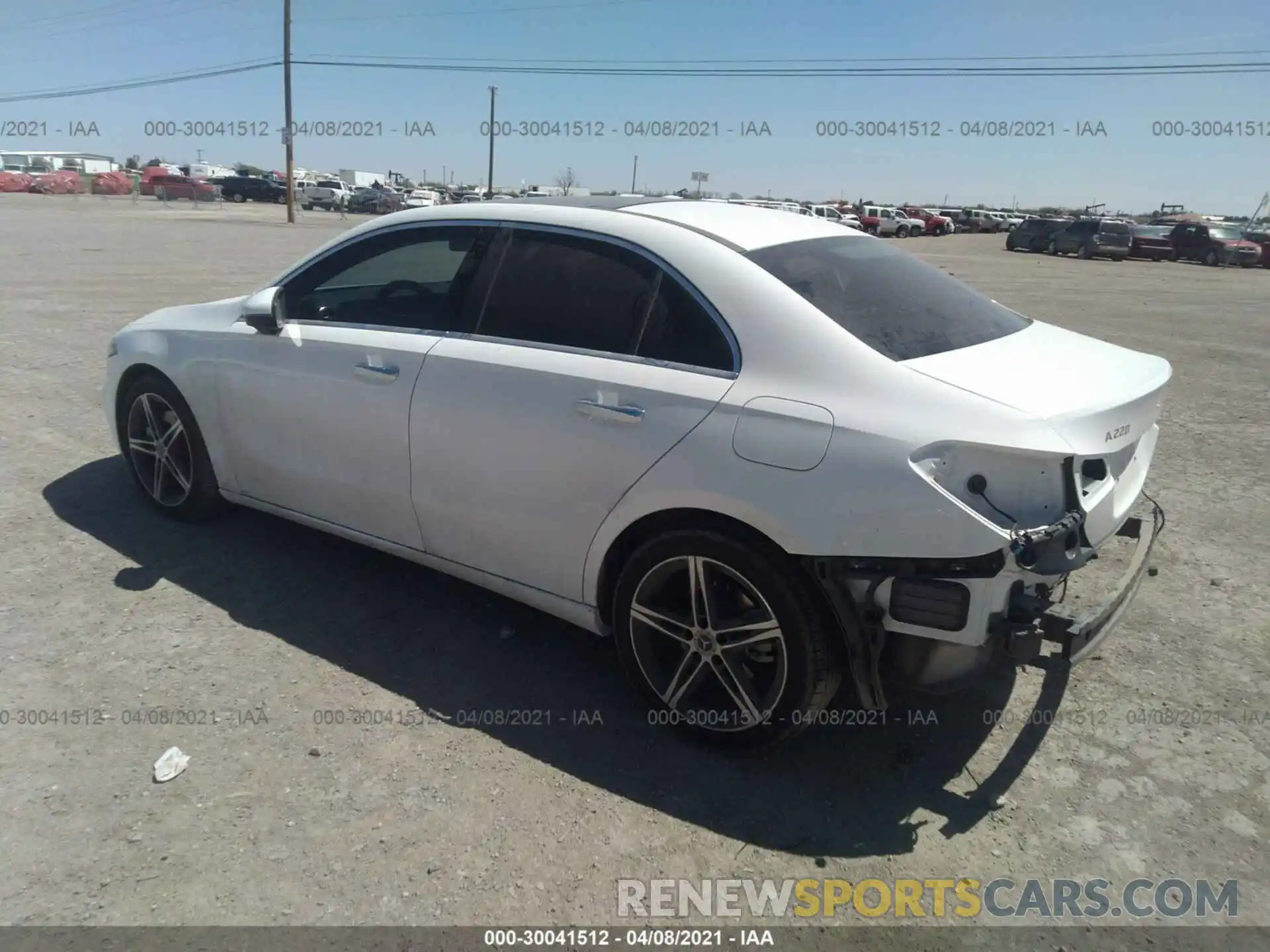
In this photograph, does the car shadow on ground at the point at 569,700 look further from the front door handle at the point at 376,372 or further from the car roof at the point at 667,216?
the car roof at the point at 667,216

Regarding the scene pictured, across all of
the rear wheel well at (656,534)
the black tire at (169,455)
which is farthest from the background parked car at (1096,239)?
the rear wheel well at (656,534)

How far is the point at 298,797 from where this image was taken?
9.07 ft

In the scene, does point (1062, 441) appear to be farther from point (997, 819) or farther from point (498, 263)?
point (498, 263)

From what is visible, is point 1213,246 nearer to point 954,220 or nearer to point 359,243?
point 954,220

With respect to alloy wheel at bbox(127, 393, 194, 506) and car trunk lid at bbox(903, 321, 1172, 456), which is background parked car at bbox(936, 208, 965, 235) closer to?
car trunk lid at bbox(903, 321, 1172, 456)

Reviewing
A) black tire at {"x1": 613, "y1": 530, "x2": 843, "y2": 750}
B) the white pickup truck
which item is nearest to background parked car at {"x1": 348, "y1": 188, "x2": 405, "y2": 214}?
the white pickup truck

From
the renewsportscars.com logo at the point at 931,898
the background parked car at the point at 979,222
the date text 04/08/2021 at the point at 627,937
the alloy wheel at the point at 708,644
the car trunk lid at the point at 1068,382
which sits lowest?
the date text 04/08/2021 at the point at 627,937

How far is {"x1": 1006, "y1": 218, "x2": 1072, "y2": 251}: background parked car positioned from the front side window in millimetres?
39287

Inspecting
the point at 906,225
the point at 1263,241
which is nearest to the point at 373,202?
the point at 906,225

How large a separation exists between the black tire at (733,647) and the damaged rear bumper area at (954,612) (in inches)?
4.1

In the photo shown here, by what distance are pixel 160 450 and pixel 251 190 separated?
196 feet

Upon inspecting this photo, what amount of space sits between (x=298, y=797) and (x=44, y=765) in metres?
0.86

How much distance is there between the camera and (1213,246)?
3466 cm

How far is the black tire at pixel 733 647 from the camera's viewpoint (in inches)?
107
